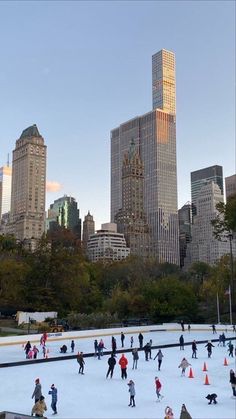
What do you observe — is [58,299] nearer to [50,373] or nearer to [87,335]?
[87,335]

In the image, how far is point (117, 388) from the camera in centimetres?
2280

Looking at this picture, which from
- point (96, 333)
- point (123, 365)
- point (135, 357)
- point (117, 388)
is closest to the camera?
point (117, 388)

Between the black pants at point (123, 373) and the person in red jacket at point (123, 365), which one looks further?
the black pants at point (123, 373)

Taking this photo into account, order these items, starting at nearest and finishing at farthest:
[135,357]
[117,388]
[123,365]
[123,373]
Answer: [117,388] < [123,365] < [123,373] < [135,357]

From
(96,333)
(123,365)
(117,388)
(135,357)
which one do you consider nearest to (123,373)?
(123,365)

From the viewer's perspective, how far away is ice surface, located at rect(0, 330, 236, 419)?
18.4m

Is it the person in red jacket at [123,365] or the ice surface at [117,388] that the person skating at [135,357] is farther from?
the person in red jacket at [123,365]

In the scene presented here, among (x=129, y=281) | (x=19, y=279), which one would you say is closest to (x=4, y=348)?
(x=19, y=279)

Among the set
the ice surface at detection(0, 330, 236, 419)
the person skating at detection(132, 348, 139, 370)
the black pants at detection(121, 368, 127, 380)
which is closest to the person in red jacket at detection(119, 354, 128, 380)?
the black pants at detection(121, 368, 127, 380)

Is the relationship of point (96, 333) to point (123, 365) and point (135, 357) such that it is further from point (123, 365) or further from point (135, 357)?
point (123, 365)

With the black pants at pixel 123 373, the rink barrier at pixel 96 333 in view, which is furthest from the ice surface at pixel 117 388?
the rink barrier at pixel 96 333

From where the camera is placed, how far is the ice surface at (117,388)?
724 inches

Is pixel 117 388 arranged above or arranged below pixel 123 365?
below

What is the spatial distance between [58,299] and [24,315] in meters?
12.4
